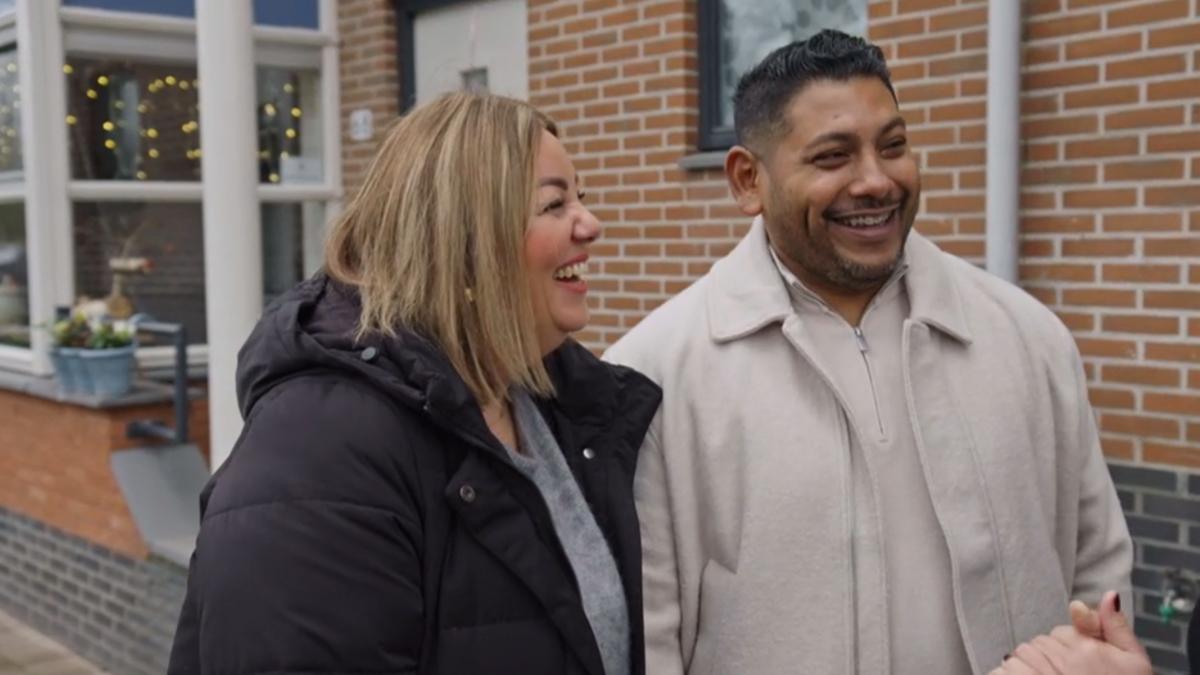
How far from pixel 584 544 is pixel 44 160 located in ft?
15.5

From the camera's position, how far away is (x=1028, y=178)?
3.70 meters

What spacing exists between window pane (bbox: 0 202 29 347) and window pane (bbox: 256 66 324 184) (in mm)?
1142

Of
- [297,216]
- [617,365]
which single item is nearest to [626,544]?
[617,365]

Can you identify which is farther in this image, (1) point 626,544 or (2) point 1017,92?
(2) point 1017,92

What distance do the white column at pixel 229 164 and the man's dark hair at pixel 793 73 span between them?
2143mm

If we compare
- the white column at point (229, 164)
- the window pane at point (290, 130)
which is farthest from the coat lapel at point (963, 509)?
the window pane at point (290, 130)

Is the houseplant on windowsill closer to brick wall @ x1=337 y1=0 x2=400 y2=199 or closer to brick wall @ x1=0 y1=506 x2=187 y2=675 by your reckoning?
brick wall @ x1=0 y1=506 x2=187 y2=675

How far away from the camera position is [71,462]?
5.84 m

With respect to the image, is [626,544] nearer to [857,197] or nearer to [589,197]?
[857,197]

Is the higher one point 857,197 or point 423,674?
point 857,197

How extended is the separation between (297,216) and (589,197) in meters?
2.18

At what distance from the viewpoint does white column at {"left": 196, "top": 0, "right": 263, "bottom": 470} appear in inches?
155

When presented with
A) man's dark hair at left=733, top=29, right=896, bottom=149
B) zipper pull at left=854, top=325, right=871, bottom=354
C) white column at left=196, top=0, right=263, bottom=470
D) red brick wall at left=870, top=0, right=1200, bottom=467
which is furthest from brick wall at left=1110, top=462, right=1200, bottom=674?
white column at left=196, top=0, right=263, bottom=470

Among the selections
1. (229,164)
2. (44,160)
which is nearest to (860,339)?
(229,164)
